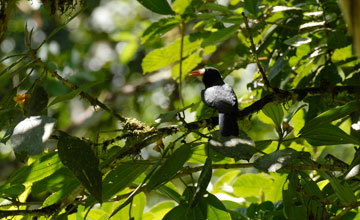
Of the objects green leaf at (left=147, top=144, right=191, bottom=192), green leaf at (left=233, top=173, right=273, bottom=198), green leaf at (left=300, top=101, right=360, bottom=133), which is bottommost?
green leaf at (left=233, top=173, right=273, bottom=198)

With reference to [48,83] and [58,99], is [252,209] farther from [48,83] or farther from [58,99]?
[48,83]

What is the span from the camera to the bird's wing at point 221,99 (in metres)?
1.98

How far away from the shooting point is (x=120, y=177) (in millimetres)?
1721

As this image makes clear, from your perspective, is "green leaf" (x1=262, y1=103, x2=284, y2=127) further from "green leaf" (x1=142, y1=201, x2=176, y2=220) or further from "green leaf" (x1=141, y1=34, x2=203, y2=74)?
"green leaf" (x1=141, y1=34, x2=203, y2=74)

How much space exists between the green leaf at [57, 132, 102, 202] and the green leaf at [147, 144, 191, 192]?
6.2 inches

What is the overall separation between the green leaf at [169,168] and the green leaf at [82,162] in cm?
16

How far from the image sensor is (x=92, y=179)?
1353 millimetres

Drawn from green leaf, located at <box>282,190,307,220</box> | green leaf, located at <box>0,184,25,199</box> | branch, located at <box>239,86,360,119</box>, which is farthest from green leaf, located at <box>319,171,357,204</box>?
green leaf, located at <box>0,184,25,199</box>

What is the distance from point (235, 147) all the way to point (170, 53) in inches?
49.1

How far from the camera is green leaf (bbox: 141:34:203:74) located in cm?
266

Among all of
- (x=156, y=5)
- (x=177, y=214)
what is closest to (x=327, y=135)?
(x=177, y=214)

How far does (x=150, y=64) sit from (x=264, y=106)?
936 millimetres

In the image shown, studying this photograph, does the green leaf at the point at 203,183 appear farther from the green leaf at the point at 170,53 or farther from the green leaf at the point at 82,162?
the green leaf at the point at 170,53

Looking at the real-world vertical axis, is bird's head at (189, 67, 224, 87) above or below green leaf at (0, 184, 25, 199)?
below
